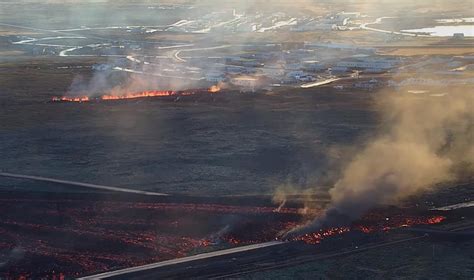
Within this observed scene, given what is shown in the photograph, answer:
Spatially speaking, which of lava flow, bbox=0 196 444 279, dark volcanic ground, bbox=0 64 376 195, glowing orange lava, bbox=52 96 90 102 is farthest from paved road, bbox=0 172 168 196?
glowing orange lava, bbox=52 96 90 102

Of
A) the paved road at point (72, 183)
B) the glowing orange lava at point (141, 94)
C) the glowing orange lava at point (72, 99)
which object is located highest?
the paved road at point (72, 183)

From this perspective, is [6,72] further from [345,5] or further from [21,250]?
[345,5]

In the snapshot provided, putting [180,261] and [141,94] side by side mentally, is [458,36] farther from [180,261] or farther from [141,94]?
[180,261]

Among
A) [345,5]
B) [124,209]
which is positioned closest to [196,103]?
[124,209]

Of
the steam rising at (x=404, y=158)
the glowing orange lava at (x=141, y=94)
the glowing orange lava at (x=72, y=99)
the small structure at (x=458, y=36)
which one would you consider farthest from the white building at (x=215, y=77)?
the small structure at (x=458, y=36)

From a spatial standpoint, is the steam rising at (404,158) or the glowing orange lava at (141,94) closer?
the steam rising at (404,158)

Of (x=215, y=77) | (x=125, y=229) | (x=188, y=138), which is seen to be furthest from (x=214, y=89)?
(x=125, y=229)

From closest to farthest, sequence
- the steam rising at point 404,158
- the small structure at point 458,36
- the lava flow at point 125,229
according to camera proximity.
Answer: the lava flow at point 125,229, the steam rising at point 404,158, the small structure at point 458,36

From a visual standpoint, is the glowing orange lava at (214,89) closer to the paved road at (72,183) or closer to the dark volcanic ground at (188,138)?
the dark volcanic ground at (188,138)

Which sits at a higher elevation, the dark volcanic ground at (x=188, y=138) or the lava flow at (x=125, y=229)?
the lava flow at (x=125, y=229)
